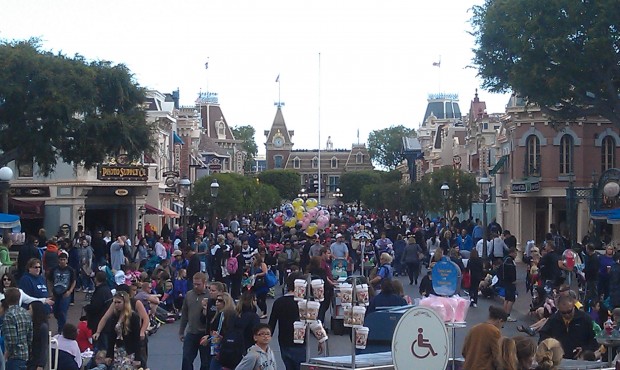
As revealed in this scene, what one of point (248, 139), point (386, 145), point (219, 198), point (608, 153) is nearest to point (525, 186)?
point (608, 153)

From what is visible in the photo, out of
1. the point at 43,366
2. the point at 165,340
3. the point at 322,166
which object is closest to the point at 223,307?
the point at 43,366

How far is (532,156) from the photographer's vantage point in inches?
1796

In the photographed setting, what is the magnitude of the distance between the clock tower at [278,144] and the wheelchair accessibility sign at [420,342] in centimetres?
16573

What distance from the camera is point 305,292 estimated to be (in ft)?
40.6

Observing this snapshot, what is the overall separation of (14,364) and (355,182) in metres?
136

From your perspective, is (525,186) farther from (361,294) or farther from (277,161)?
(277,161)

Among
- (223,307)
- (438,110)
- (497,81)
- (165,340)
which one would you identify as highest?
(438,110)

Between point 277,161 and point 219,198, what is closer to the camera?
point 219,198

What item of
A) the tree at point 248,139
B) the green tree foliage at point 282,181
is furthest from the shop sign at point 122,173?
the tree at point 248,139

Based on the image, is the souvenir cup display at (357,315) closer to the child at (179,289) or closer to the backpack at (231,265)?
the child at (179,289)

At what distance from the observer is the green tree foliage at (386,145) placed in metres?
153

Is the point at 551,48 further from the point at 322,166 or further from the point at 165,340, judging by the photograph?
the point at 322,166

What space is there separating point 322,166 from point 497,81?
5673 inches

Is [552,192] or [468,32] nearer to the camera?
[468,32]
